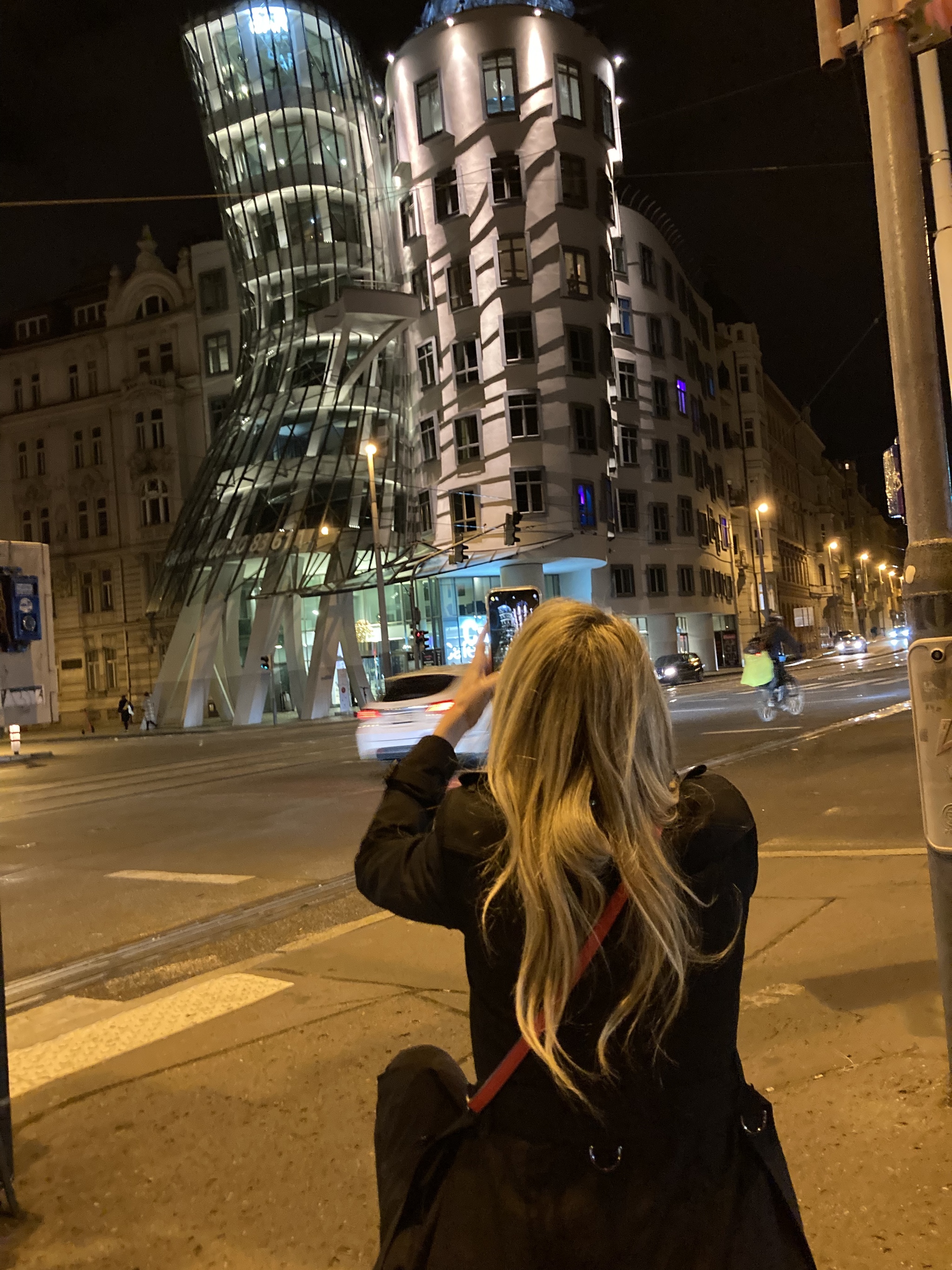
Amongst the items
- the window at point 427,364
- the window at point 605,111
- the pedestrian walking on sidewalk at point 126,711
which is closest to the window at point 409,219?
the window at point 427,364

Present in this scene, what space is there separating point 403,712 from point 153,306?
49673mm

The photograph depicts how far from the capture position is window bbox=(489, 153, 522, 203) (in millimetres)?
43281

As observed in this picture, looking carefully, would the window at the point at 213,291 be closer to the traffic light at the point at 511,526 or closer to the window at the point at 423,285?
the window at the point at 423,285

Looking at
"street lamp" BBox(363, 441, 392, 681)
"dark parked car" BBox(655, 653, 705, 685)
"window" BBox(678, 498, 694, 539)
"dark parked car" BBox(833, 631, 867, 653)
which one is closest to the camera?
"street lamp" BBox(363, 441, 392, 681)

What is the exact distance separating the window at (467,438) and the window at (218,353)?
1830 centimetres

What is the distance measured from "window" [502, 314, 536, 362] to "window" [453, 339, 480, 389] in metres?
1.27

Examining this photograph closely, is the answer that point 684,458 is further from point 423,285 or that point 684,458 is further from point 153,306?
point 153,306

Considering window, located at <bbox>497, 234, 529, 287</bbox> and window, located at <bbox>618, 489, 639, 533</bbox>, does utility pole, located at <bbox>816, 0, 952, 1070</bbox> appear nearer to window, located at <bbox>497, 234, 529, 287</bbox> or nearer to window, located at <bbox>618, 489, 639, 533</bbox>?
window, located at <bbox>497, 234, 529, 287</bbox>

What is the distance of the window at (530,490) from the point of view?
42.8m

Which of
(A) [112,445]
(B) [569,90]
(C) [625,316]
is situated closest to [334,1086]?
(B) [569,90]

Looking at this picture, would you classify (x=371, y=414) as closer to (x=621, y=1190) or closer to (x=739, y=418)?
(x=739, y=418)

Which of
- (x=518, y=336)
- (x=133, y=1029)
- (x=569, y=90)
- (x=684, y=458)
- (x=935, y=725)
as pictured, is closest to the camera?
(x=935, y=725)

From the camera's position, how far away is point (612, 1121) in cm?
171

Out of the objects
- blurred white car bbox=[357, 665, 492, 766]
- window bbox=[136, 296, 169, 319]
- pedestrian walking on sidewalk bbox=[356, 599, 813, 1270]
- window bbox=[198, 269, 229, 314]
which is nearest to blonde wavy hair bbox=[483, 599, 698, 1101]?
pedestrian walking on sidewalk bbox=[356, 599, 813, 1270]
